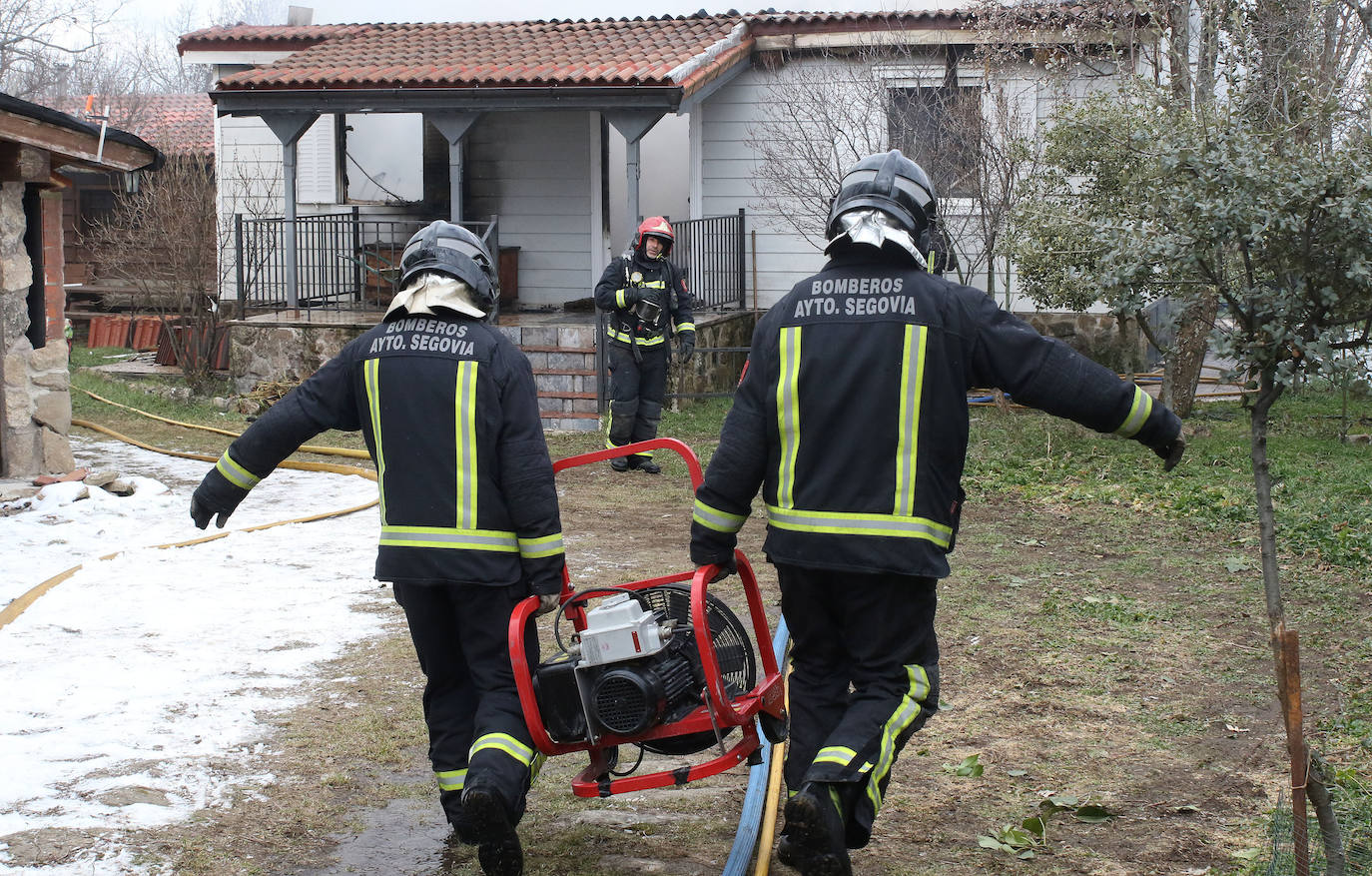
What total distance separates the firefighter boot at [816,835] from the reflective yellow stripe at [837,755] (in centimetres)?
9

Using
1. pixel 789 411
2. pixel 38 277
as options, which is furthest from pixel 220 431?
pixel 789 411

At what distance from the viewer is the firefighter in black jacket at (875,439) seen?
334 cm

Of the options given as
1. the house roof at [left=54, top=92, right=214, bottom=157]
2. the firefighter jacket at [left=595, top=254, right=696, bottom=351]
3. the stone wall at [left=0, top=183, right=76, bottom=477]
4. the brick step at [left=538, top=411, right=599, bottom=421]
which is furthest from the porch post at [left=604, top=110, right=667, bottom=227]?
the house roof at [left=54, top=92, right=214, bottom=157]

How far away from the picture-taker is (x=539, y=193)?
54.5ft

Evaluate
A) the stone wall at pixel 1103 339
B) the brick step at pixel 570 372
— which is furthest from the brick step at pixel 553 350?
the stone wall at pixel 1103 339

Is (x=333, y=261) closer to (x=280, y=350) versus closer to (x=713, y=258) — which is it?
(x=280, y=350)

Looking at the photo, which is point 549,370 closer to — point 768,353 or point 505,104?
point 505,104

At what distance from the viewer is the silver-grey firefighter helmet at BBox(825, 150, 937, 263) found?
137 inches

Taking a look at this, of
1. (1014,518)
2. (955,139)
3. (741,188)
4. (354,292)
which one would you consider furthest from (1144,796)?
(354,292)

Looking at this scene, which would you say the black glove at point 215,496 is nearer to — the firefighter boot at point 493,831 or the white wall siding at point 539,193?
the firefighter boot at point 493,831

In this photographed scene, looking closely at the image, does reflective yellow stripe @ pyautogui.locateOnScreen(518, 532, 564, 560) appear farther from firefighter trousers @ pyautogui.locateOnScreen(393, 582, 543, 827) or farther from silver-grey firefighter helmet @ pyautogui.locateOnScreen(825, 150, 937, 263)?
silver-grey firefighter helmet @ pyautogui.locateOnScreen(825, 150, 937, 263)

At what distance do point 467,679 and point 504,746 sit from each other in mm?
383

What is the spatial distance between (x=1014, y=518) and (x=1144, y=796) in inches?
183

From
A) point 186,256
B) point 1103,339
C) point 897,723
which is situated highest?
point 186,256
